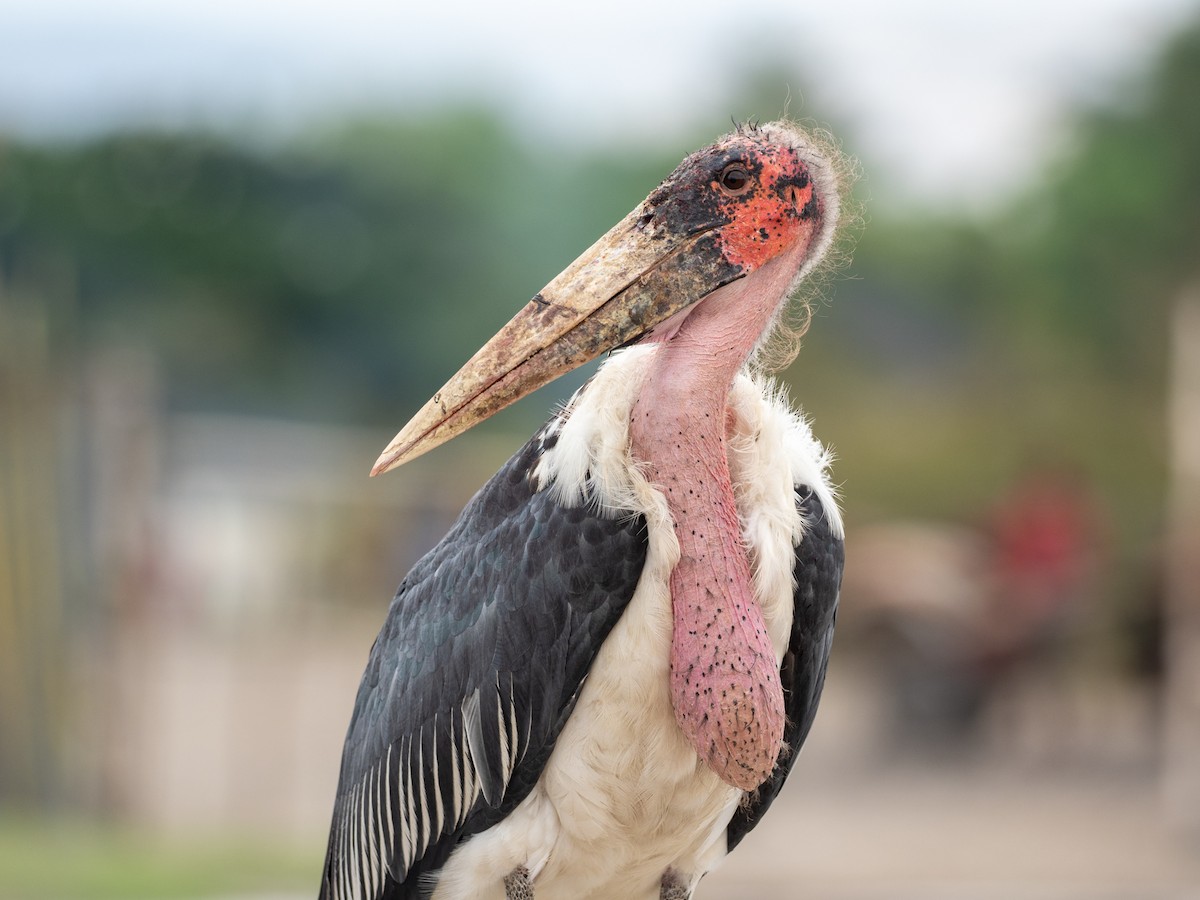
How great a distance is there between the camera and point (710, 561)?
323cm

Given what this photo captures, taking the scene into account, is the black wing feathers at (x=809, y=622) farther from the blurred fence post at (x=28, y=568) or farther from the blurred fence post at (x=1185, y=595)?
the blurred fence post at (x=1185, y=595)

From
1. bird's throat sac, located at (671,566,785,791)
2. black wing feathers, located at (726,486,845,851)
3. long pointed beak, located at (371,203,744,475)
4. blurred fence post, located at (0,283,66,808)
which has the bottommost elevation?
bird's throat sac, located at (671,566,785,791)

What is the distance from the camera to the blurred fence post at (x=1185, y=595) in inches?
442

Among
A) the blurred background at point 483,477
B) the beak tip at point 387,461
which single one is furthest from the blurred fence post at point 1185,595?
the beak tip at point 387,461

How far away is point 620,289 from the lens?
3.33m

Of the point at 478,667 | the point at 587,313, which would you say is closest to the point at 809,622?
the point at 478,667

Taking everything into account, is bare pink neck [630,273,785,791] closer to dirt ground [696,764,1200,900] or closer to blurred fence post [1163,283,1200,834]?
dirt ground [696,764,1200,900]

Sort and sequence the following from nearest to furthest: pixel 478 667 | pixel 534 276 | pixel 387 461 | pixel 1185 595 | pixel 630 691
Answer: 1. pixel 387 461
2. pixel 630 691
3. pixel 478 667
4. pixel 1185 595
5. pixel 534 276

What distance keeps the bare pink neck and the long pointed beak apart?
89 mm

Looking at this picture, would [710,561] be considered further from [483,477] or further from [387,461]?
[483,477]

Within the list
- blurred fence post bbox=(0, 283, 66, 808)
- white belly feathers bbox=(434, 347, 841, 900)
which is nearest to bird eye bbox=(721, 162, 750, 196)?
white belly feathers bbox=(434, 347, 841, 900)

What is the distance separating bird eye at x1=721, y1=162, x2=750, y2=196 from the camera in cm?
335

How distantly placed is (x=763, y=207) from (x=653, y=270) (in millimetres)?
262

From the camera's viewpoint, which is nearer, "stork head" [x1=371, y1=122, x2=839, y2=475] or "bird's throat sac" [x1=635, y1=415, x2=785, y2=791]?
"bird's throat sac" [x1=635, y1=415, x2=785, y2=791]
